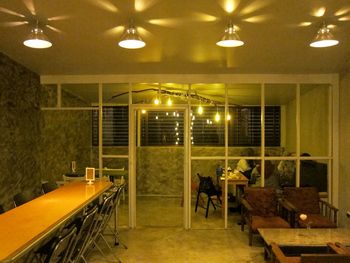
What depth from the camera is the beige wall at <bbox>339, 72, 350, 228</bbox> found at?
5441 millimetres

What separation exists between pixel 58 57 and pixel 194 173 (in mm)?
4227

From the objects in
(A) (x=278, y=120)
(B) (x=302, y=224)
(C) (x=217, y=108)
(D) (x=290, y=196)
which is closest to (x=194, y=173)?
(C) (x=217, y=108)

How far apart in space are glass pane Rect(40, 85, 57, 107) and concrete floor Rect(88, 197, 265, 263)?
2.45 meters

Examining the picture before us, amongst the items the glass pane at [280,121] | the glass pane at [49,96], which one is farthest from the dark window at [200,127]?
the glass pane at [49,96]

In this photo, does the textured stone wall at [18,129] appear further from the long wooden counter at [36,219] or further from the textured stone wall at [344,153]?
the textured stone wall at [344,153]

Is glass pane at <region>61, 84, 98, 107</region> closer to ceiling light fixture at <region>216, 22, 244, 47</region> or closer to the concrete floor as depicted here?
the concrete floor

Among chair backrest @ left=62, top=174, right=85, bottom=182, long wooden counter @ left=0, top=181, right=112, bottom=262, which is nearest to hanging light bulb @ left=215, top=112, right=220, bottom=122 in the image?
chair backrest @ left=62, top=174, right=85, bottom=182

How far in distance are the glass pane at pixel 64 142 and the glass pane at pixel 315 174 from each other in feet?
13.9

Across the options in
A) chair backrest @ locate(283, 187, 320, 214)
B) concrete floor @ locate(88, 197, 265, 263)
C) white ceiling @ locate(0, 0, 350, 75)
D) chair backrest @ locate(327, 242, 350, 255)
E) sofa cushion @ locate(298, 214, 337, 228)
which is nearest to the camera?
white ceiling @ locate(0, 0, 350, 75)

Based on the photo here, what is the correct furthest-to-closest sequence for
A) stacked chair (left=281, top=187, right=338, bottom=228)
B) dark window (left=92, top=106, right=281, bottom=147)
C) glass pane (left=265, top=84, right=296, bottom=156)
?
1. dark window (left=92, top=106, right=281, bottom=147)
2. glass pane (left=265, top=84, right=296, bottom=156)
3. stacked chair (left=281, top=187, right=338, bottom=228)

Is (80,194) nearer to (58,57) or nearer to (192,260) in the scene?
(192,260)

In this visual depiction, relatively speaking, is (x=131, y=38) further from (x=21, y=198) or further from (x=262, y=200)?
(x=262, y=200)

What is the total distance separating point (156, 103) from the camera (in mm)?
5922

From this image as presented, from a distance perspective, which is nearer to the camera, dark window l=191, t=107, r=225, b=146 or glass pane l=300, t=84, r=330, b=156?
glass pane l=300, t=84, r=330, b=156
